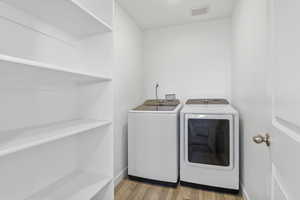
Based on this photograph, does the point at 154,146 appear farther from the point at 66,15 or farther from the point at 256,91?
the point at 66,15

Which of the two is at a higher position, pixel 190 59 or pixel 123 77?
pixel 190 59

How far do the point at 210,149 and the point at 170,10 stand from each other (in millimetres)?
2139

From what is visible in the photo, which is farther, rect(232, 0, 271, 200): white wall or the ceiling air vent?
the ceiling air vent

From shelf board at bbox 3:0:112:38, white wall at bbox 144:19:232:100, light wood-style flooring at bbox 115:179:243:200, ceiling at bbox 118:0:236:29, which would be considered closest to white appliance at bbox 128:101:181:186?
light wood-style flooring at bbox 115:179:243:200

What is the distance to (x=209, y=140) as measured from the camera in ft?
6.05

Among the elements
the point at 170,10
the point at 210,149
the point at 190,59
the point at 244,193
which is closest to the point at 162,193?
the point at 210,149

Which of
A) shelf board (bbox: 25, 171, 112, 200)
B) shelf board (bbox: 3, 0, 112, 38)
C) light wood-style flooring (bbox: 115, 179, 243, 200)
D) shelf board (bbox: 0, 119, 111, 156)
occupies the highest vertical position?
shelf board (bbox: 3, 0, 112, 38)

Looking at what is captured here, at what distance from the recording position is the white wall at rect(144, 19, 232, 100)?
2.63 m

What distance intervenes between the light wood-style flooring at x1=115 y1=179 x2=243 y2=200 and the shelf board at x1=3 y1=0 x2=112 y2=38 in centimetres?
182

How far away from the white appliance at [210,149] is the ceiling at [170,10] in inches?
62.4

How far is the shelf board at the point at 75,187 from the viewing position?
101cm

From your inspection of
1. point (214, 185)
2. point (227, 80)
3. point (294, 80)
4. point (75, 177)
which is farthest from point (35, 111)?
point (227, 80)

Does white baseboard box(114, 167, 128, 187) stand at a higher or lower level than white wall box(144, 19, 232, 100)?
lower

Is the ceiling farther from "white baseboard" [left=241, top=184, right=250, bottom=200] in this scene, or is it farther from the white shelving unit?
"white baseboard" [left=241, top=184, right=250, bottom=200]
